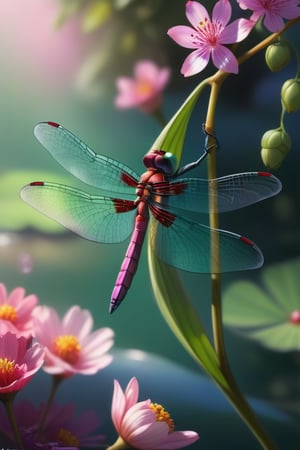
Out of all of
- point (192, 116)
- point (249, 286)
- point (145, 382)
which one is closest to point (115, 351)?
point (145, 382)

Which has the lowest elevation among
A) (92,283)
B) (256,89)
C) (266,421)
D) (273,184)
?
(266,421)

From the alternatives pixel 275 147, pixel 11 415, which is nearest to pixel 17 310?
pixel 11 415

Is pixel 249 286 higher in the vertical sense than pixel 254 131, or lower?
lower

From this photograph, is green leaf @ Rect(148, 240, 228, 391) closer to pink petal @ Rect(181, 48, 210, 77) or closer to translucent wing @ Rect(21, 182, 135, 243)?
translucent wing @ Rect(21, 182, 135, 243)

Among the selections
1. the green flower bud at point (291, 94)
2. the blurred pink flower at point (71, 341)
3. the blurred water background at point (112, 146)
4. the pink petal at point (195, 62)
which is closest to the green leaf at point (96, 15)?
the blurred water background at point (112, 146)

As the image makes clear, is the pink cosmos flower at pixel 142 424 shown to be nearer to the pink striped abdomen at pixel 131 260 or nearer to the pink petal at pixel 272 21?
the pink striped abdomen at pixel 131 260

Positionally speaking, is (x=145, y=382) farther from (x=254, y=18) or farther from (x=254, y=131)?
(x=254, y=18)
